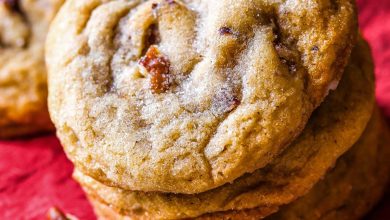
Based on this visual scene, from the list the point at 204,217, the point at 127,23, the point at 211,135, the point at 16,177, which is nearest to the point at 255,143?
the point at 211,135

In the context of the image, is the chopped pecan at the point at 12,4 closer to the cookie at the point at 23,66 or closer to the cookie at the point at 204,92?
the cookie at the point at 23,66

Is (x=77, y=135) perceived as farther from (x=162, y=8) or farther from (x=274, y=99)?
(x=274, y=99)

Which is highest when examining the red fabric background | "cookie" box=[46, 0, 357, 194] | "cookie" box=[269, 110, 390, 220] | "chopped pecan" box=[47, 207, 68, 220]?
"cookie" box=[46, 0, 357, 194]

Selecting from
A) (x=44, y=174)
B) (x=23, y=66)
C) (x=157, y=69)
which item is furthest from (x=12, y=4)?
(x=157, y=69)

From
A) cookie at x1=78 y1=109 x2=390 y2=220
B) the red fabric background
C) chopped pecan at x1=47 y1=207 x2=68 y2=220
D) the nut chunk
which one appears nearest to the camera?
the nut chunk

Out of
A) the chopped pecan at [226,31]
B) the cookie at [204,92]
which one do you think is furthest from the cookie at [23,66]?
the chopped pecan at [226,31]

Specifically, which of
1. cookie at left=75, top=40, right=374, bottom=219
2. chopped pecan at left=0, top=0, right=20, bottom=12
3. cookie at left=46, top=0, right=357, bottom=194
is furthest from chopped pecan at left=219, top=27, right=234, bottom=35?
chopped pecan at left=0, top=0, right=20, bottom=12

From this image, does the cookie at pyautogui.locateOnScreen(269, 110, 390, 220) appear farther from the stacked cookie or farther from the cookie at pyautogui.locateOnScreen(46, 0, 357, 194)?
the cookie at pyautogui.locateOnScreen(46, 0, 357, 194)
